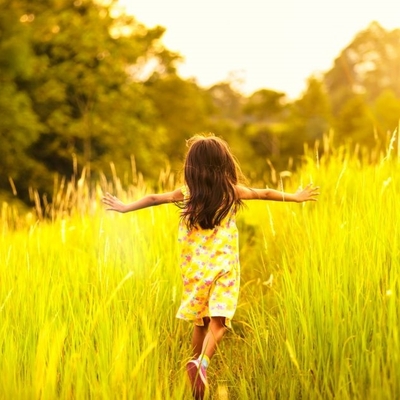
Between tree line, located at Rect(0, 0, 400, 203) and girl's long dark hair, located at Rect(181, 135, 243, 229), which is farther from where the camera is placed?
tree line, located at Rect(0, 0, 400, 203)

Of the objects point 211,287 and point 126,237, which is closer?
point 211,287

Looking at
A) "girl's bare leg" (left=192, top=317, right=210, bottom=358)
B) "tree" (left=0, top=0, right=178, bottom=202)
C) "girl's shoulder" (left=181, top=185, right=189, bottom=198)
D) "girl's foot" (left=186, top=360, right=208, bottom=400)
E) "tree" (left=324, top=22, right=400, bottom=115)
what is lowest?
"girl's foot" (left=186, top=360, right=208, bottom=400)

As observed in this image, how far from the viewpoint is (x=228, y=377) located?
3229mm

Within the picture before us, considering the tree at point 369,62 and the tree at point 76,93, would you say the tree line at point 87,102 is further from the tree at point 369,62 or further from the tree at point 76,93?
the tree at point 369,62

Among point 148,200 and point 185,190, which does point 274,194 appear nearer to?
point 185,190

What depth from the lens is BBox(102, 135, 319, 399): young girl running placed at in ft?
11.5

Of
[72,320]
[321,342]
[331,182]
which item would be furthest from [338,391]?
[331,182]

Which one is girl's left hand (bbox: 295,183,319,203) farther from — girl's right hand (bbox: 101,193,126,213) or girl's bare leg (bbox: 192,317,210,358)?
girl's right hand (bbox: 101,193,126,213)

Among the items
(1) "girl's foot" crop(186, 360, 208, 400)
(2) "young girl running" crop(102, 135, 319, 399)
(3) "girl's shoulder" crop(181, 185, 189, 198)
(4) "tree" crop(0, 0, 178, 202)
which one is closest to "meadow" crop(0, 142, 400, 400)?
(1) "girl's foot" crop(186, 360, 208, 400)

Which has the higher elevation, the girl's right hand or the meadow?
the girl's right hand

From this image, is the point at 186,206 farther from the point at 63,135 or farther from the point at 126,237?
the point at 63,135

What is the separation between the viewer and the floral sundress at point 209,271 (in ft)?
11.4

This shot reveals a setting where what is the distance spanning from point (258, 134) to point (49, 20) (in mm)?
27136

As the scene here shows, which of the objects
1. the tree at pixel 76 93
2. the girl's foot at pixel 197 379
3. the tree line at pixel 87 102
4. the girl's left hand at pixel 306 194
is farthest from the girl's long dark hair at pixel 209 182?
the tree at pixel 76 93
